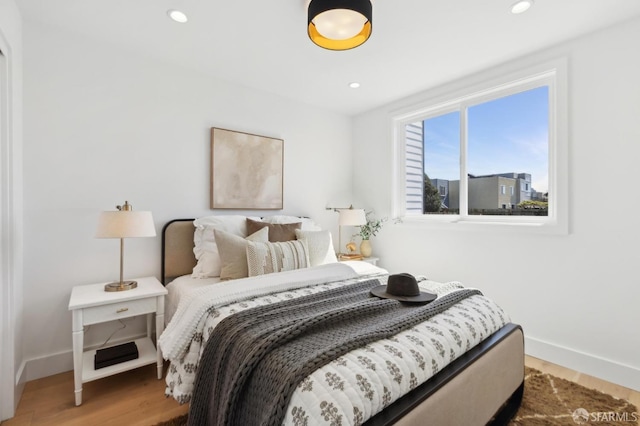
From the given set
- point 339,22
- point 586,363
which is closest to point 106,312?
point 339,22

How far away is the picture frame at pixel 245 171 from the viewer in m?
2.96

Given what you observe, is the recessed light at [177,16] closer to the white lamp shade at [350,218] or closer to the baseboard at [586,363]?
the white lamp shade at [350,218]

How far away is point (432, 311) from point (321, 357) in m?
0.75

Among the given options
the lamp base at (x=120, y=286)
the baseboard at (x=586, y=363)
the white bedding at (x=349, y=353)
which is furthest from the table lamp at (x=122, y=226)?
the baseboard at (x=586, y=363)

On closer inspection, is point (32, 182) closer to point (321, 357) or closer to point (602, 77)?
point (321, 357)

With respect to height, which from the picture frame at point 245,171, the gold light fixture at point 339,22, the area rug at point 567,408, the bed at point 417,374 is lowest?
the area rug at point 567,408

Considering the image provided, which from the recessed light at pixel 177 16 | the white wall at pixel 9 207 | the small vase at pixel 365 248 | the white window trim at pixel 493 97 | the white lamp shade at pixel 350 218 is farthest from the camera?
the small vase at pixel 365 248

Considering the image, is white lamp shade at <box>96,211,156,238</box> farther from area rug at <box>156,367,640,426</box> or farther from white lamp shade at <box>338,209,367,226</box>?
white lamp shade at <box>338,209,367,226</box>

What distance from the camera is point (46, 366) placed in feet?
7.27

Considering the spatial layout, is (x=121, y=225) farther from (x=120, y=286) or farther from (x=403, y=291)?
(x=403, y=291)

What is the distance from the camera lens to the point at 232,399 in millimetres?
1148

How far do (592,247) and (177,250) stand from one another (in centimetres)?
325

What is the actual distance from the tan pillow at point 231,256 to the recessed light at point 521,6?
2385 mm

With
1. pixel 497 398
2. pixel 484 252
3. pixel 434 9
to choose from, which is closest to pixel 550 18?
pixel 434 9
